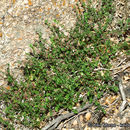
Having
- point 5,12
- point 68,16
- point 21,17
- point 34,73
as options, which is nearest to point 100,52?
point 68,16

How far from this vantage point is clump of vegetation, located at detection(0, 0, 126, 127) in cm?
480

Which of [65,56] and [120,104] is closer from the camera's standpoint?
[120,104]

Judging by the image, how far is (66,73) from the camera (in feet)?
16.8

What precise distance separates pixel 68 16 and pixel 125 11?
1.42 metres

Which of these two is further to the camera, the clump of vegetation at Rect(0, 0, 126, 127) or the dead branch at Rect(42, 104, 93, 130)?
the clump of vegetation at Rect(0, 0, 126, 127)

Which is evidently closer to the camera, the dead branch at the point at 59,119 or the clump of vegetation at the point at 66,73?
the dead branch at the point at 59,119

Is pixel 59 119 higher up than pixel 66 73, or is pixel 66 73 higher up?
pixel 66 73

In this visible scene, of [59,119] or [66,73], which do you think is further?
[66,73]

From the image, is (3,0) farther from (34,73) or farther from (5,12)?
(34,73)

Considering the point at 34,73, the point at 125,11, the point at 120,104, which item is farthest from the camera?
the point at 125,11

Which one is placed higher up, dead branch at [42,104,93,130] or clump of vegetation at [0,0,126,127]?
clump of vegetation at [0,0,126,127]

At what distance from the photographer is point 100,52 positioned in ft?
17.2

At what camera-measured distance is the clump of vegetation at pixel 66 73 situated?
4.80 metres

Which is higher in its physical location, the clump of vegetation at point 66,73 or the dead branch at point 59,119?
the clump of vegetation at point 66,73
